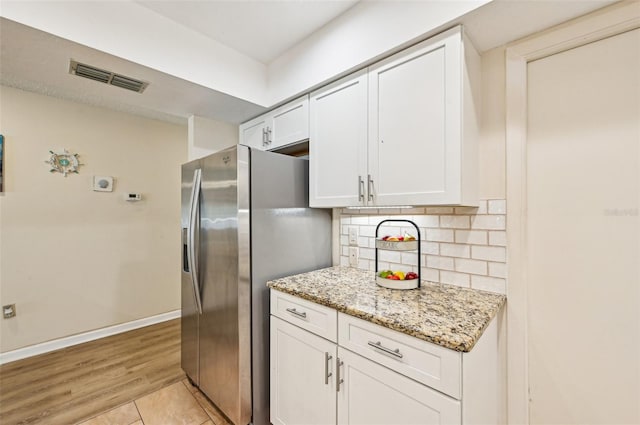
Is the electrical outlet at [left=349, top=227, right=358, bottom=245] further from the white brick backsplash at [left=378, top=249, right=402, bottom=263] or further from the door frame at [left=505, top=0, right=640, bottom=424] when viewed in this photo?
the door frame at [left=505, top=0, right=640, bottom=424]

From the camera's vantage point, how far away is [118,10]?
4.91 ft

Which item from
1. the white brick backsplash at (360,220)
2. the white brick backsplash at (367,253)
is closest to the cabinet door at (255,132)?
the white brick backsplash at (360,220)

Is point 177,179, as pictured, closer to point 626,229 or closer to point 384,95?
point 384,95

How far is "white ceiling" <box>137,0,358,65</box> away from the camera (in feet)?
5.16

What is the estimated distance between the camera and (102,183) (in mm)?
2842

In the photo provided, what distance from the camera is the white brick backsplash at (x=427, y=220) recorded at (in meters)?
1.59

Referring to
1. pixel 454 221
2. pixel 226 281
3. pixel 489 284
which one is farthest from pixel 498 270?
pixel 226 281

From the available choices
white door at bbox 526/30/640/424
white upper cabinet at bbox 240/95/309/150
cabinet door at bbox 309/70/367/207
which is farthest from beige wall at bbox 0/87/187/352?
white door at bbox 526/30/640/424

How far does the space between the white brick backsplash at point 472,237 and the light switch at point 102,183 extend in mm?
3341

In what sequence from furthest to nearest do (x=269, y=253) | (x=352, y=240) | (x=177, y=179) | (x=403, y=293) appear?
(x=177, y=179), (x=352, y=240), (x=269, y=253), (x=403, y=293)

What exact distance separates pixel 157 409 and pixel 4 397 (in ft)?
3.80

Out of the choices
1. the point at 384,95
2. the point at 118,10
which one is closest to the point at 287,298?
the point at 384,95

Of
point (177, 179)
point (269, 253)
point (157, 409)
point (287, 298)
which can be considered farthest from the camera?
point (177, 179)

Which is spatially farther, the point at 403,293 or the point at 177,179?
the point at 177,179
